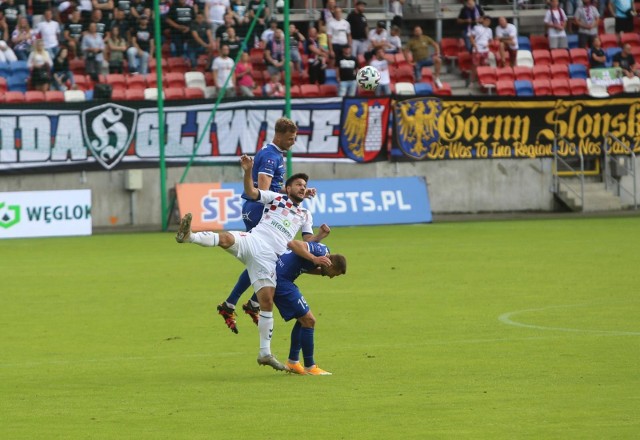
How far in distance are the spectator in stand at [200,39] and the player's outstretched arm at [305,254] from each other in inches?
857

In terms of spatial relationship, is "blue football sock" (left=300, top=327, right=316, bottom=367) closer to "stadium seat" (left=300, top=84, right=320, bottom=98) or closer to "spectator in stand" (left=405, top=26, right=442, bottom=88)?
"stadium seat" (left=300, top=84, right=320, bottom=98)

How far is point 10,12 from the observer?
105 ft

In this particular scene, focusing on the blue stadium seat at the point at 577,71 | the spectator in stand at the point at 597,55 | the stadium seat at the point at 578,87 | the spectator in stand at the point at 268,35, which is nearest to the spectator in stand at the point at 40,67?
the spectator in stand at the point at 268,35

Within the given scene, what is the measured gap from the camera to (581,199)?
3509 cm

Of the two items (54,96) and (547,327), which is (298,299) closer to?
(547,327)

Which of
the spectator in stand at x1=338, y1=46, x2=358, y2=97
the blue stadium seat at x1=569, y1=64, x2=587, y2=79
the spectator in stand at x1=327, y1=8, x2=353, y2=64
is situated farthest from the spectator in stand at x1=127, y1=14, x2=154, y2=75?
the blue stadium seat at x1=569, y1=64, x2=587, y2=79

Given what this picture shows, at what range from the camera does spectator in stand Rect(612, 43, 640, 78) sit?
3722 centimetres

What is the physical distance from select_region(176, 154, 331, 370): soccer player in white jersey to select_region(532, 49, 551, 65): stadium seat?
90.8 ft

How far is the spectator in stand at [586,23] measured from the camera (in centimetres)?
3906

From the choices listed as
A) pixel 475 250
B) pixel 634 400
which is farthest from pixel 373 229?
pixel 634 400

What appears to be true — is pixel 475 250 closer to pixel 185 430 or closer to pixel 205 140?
pixel 205 140

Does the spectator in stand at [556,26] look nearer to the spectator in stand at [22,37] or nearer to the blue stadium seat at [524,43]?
the blue stadium seat at [524,43]

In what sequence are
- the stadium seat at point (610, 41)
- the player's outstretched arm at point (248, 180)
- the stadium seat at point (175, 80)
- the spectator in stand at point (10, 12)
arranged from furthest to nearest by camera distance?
the stadium seat at point (610, 41) → the stadium seat at point (175, 80) → the spectator in stand at point (10, 12) → the player's outstretched arm at point (248, 180)

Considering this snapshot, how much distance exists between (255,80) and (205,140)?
7.85ft
